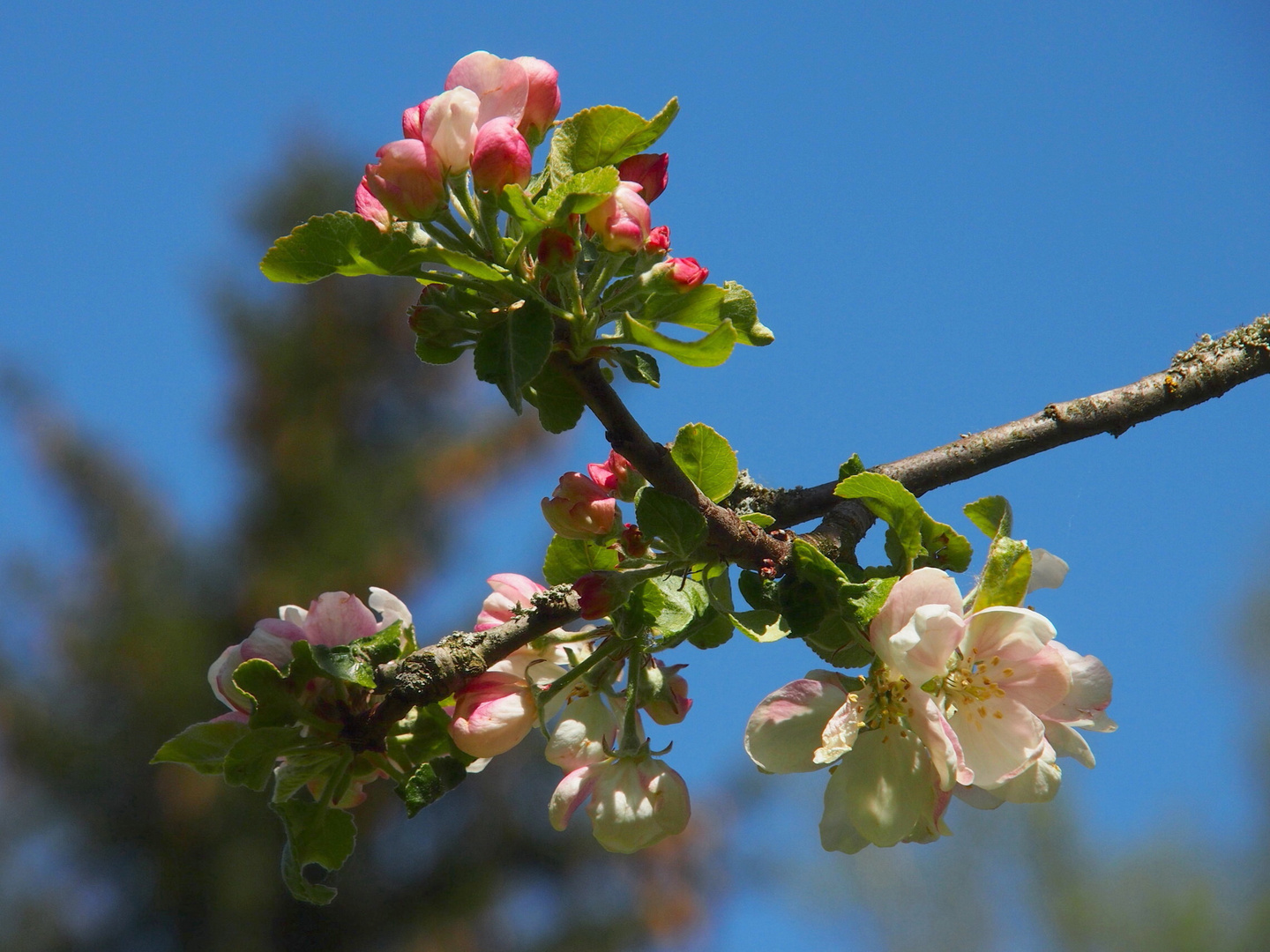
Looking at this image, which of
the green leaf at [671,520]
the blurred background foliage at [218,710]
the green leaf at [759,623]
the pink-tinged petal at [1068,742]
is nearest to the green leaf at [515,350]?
the green leaf at [671,520]

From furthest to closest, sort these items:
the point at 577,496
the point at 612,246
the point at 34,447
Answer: the point at 34,447 → the point at 577,496 → the point at 612,246

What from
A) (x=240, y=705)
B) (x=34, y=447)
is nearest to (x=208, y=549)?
(x=34, y=447)

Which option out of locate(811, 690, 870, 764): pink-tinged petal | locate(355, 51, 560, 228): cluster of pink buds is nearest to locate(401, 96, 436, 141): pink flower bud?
locate(355, 51, 560, 228): cluster of pink buds

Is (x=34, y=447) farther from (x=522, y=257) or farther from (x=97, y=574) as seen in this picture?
(x=522, y=257)

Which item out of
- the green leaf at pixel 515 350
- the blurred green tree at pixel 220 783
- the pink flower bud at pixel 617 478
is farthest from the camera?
the blurred green tree at pixel 220 783

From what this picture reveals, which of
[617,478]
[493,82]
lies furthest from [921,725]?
[493,82]

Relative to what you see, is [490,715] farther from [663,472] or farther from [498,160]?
[498,160]

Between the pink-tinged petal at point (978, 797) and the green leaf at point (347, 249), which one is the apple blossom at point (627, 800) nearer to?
the pink-tinged petal at point (978, 797)
